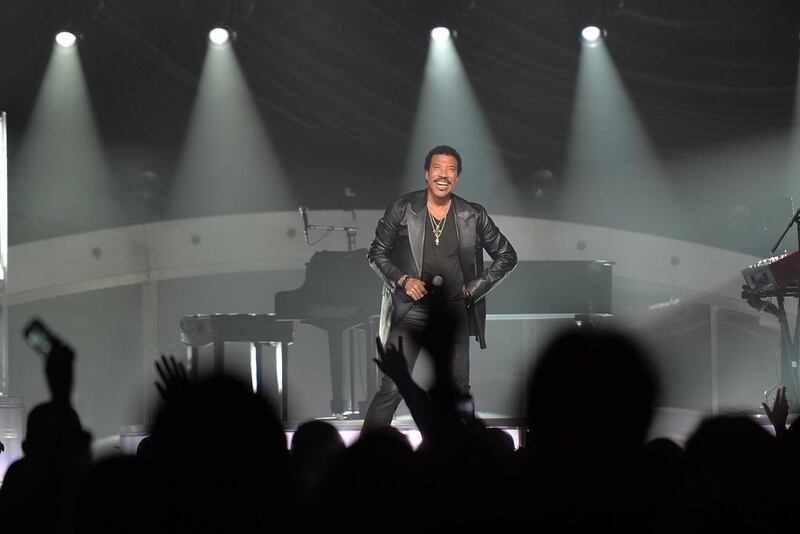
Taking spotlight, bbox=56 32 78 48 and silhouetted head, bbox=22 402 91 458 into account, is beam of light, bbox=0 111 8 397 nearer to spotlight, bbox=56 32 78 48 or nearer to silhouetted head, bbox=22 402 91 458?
spotlight, bbox=56 32 78 48

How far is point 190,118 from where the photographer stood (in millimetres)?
10922

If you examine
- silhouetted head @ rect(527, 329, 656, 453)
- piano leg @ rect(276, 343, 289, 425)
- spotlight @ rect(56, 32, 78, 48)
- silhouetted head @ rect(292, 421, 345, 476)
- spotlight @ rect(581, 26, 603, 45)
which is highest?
spotlight @ rect(56, 32, 78, 48)

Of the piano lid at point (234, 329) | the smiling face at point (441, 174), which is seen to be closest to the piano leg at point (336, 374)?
the piano lid at point (234, 329)

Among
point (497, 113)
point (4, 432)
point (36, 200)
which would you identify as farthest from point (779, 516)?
point (36, 200)

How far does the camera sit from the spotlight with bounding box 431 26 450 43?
9.97m

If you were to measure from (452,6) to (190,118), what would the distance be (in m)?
2.90

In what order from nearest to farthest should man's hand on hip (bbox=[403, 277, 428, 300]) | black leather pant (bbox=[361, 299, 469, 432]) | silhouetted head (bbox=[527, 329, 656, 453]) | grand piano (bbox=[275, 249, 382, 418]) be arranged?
silhouetted head (bbox=[527, 329, 656, 453]) < man's hand on hip (bbox=[403, 277, 428, 300]) < black leather pant (bbox=[361, 299, 469, 432]) < grand piano (bbox=[275, 249, 382, 418])

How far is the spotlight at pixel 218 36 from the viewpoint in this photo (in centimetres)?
1012

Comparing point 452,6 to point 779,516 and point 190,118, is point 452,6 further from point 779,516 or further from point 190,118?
point 779,516

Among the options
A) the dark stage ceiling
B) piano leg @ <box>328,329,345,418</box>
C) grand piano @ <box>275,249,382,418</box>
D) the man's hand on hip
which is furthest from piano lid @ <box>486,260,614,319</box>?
the man's hand on hip

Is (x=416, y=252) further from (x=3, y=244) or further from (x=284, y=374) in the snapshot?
(x=3, y=244)

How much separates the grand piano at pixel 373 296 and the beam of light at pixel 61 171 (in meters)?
3.86

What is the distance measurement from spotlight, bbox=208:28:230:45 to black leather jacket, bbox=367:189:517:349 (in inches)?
205

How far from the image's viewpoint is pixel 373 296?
7.89m
